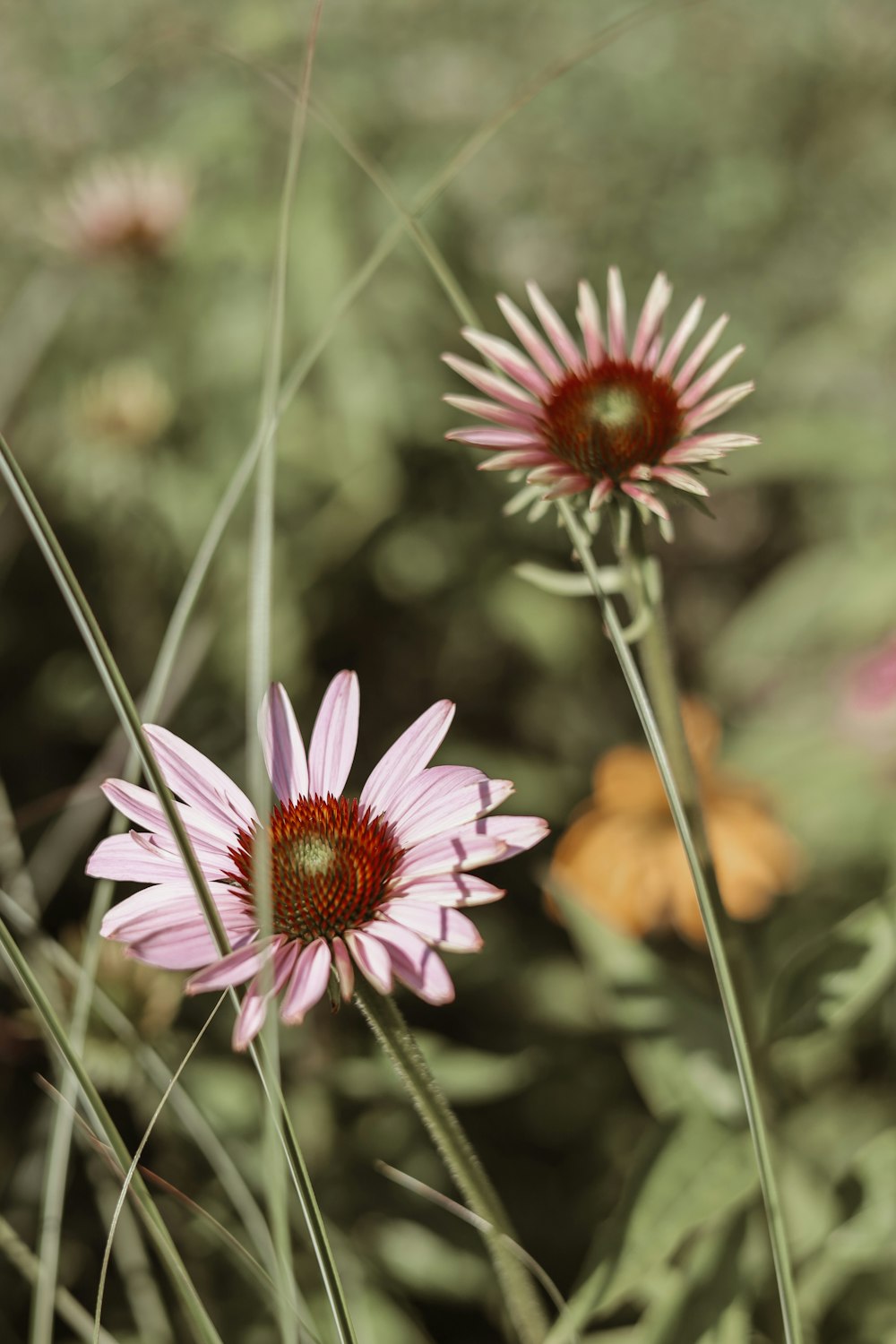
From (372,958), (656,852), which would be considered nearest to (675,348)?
(372,958)

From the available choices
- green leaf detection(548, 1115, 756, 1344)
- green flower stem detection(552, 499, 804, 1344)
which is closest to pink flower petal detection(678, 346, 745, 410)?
green flower stem detection(552, 499, 804, 1344)

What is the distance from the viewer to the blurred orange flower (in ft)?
4.11

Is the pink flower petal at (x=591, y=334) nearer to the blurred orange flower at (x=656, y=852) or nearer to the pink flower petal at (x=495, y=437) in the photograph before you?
the pink flower petal at (x=495, y=437)

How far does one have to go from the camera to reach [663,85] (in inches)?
74.2

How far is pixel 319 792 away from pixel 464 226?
1.20 metres

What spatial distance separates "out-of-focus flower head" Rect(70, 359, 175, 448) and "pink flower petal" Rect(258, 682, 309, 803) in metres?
0.92

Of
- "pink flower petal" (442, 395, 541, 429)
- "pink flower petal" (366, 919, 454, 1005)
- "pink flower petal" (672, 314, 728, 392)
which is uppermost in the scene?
"pink flower petal" (672, 314, 728, 392)

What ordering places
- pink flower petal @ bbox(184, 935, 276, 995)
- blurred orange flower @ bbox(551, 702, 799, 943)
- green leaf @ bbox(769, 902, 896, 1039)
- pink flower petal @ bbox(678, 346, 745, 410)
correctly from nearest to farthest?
pink flower petal @ bbox(184, 935, 276, 995) < pink flower petal @ bbox(678, 346, 745, 410) < green leaf @ bbox(769, 902, 896, 1039) < blurred orange flower @ bbox(551, 702, 799, 943)

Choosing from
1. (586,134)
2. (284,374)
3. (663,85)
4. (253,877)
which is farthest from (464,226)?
(253,877)

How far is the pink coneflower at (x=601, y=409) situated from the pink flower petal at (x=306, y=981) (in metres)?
0.24

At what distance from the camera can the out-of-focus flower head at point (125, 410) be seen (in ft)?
4.54

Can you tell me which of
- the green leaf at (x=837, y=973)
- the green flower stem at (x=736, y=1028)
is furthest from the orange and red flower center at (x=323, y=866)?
the green leaf at (x=837, y=973)

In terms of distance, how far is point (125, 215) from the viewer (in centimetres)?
149

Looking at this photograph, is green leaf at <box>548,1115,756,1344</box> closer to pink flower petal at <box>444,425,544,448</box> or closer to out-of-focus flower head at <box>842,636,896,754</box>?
pink flower petal at <box>444,425,544,448</box>
